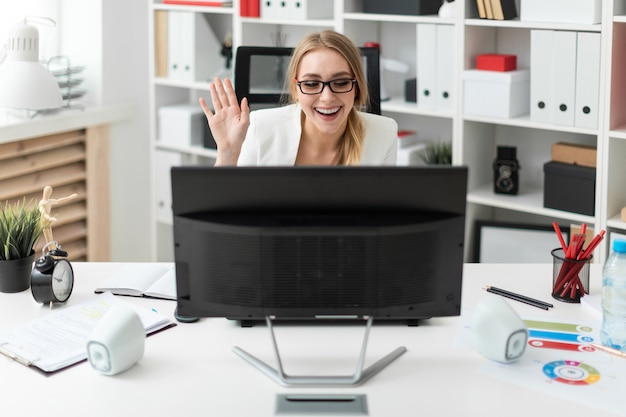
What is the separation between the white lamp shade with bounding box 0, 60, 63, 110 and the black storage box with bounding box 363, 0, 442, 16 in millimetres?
1293

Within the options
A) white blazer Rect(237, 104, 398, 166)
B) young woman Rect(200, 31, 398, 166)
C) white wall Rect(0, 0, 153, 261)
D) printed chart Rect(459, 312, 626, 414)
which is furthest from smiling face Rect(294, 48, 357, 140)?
white wall Rect(0, 0, 153, 261)

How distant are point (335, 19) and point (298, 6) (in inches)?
7.3

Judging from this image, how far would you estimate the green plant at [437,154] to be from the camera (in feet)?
12.3

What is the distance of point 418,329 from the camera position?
81.6 inches

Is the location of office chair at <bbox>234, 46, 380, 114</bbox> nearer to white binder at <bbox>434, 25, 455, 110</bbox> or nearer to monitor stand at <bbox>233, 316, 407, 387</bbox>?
white binder at <bbox>434, 25, 455, 110</bbox>

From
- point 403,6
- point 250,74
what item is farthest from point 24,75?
point 403,6


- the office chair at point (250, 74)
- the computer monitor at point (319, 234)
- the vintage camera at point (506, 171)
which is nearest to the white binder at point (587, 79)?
the vintage camera at point (506, 171)

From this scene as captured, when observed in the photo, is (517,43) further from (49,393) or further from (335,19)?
(49,393)

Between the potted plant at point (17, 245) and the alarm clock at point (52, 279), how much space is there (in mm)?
95

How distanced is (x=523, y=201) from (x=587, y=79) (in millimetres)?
571

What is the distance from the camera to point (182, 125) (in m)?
4.32

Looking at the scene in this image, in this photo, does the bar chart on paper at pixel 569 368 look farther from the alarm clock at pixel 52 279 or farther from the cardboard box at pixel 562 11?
the cardboard box at pixel 562 11

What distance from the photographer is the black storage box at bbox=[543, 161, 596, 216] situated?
11.1 feet

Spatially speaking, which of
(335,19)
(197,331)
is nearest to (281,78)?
(335,19)
